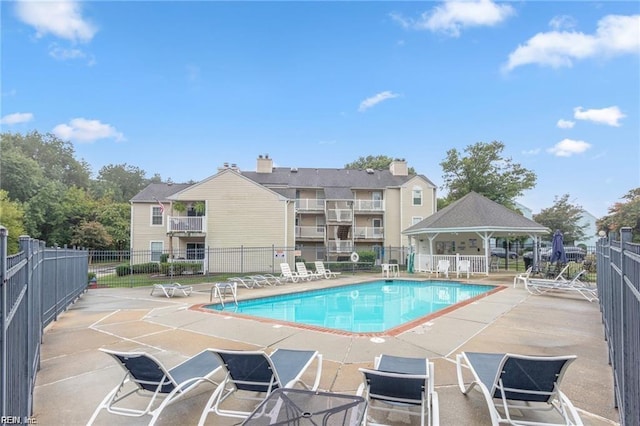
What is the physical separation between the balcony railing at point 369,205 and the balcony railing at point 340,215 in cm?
113

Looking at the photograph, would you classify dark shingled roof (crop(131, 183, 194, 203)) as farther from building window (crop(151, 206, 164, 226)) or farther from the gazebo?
the gazebo

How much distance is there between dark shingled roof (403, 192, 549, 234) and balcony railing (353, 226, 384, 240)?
7.15 metres

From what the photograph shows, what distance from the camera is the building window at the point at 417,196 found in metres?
30.3

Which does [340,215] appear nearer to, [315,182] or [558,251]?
[315,182]

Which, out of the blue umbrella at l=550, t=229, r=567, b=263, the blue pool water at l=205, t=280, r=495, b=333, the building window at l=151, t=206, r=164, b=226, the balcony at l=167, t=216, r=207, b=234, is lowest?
the blue pool water at l=205, t=280, r=495, b=333

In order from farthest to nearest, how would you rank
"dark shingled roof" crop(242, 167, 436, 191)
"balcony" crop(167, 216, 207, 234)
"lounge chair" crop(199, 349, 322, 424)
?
1. "dark shingled roof" crop(242, 167, 436, 191)
2. "balcony" crop(167, 216, 207, 234)
3. "lounge chair" crop(199, 349, 322, 424)

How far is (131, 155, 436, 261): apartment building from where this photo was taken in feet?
79.1

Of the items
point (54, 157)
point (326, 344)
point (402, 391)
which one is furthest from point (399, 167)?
point (54, 157)

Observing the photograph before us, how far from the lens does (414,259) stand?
71.8 ft

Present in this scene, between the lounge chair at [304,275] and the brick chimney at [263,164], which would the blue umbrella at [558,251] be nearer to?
the lounge chair at [304,275]

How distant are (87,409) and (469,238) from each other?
84.6 ft

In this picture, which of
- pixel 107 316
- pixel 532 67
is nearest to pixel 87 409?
pixel 107 316

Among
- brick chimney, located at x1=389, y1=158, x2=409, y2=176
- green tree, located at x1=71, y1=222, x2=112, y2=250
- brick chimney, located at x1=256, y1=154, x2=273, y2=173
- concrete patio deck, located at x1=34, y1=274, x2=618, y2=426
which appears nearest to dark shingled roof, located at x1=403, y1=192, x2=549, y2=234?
concrete patio deck, located at x1=34, y1=274, x2=618, y2=426

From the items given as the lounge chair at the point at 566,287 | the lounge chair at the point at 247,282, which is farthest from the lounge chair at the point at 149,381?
the lounge chair at the point at 566,287
